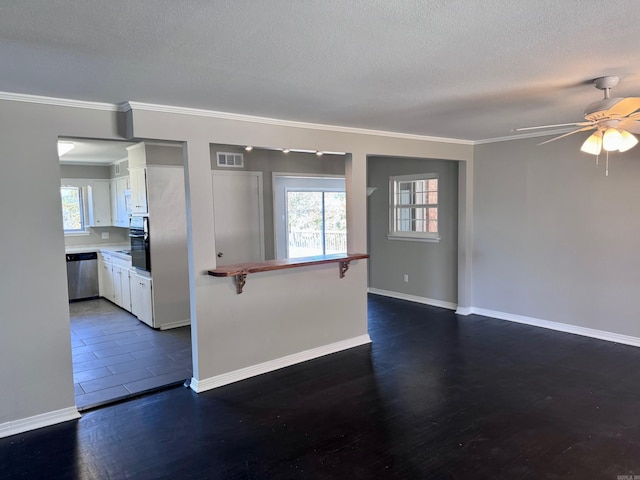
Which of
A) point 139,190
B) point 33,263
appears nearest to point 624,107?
point 33,263

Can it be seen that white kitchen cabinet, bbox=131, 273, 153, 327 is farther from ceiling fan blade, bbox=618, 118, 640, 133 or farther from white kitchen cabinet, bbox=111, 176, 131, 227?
ceiling fan blade, bbox=618, 118, 640, 133

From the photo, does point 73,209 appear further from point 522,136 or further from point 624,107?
point 624,107

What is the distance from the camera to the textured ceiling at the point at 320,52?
1.75 metres

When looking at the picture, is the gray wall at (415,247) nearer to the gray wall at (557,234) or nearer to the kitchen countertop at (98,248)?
the gray wall at (557,234)

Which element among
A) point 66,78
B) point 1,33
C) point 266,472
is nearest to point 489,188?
point 266,472

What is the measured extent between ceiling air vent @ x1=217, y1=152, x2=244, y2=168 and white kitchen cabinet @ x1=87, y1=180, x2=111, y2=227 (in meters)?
3.16

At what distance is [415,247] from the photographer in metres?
6.66

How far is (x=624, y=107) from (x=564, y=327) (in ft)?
10.6

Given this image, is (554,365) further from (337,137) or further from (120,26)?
(120,26)

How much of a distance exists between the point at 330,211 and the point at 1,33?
5.41 metres

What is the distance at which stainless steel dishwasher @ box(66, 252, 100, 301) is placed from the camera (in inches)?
279

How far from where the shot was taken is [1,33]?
1.89 m

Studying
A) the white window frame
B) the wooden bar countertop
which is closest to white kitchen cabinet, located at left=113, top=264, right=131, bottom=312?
the white window frame

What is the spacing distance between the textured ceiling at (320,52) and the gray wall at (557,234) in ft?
5.46
